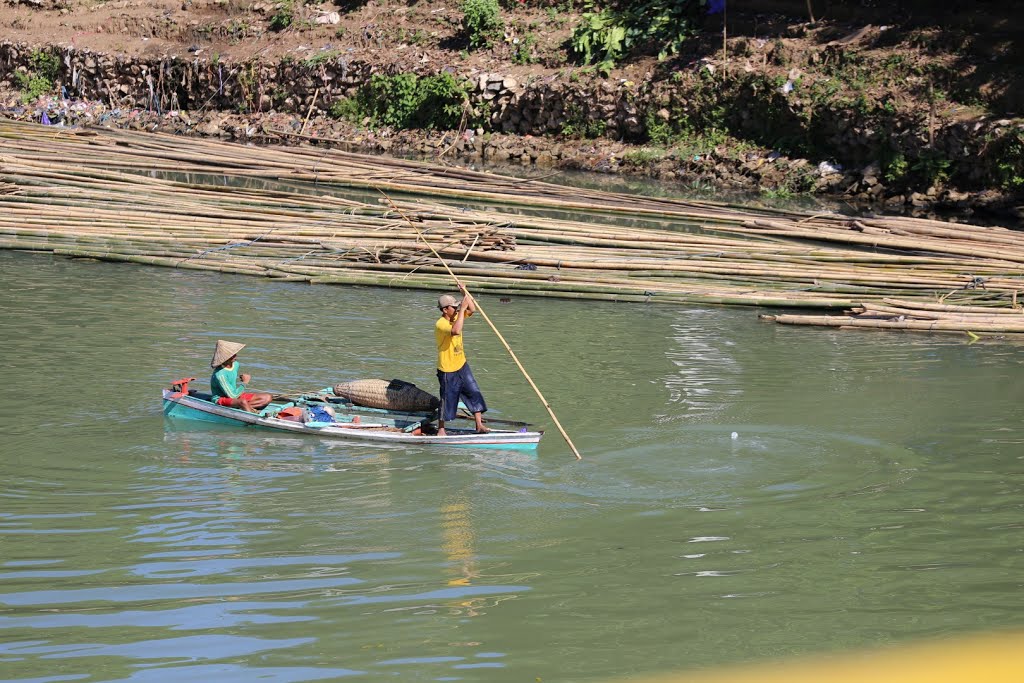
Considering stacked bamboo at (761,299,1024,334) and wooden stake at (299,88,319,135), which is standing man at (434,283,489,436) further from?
wooden stake at (299,88,319,135)

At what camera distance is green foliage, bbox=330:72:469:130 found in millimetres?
21953

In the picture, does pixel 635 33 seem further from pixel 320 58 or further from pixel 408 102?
pixel 320 58

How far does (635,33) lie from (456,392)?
1435 cm

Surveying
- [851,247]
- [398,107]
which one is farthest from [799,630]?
[398,107]

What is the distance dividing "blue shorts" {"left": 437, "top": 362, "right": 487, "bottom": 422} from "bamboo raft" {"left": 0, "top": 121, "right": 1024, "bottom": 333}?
12.1 ft

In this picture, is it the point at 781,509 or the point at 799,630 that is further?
the point at 781,509

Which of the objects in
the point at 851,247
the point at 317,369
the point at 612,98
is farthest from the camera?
the point at 612,98

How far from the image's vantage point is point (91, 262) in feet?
45.1

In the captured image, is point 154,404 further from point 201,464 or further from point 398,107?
point 398,107

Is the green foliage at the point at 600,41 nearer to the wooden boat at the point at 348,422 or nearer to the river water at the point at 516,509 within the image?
the river water at the point at 516,509

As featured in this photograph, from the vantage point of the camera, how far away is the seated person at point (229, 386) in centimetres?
874

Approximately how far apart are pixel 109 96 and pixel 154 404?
17.7 metres

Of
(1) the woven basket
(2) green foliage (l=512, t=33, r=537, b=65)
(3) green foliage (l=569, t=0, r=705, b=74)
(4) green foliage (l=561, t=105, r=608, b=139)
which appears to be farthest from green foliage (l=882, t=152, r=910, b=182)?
(1) the woven basket

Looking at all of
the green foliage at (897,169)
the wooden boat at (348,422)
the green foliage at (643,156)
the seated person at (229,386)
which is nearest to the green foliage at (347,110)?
the green foliage at (643,156)
